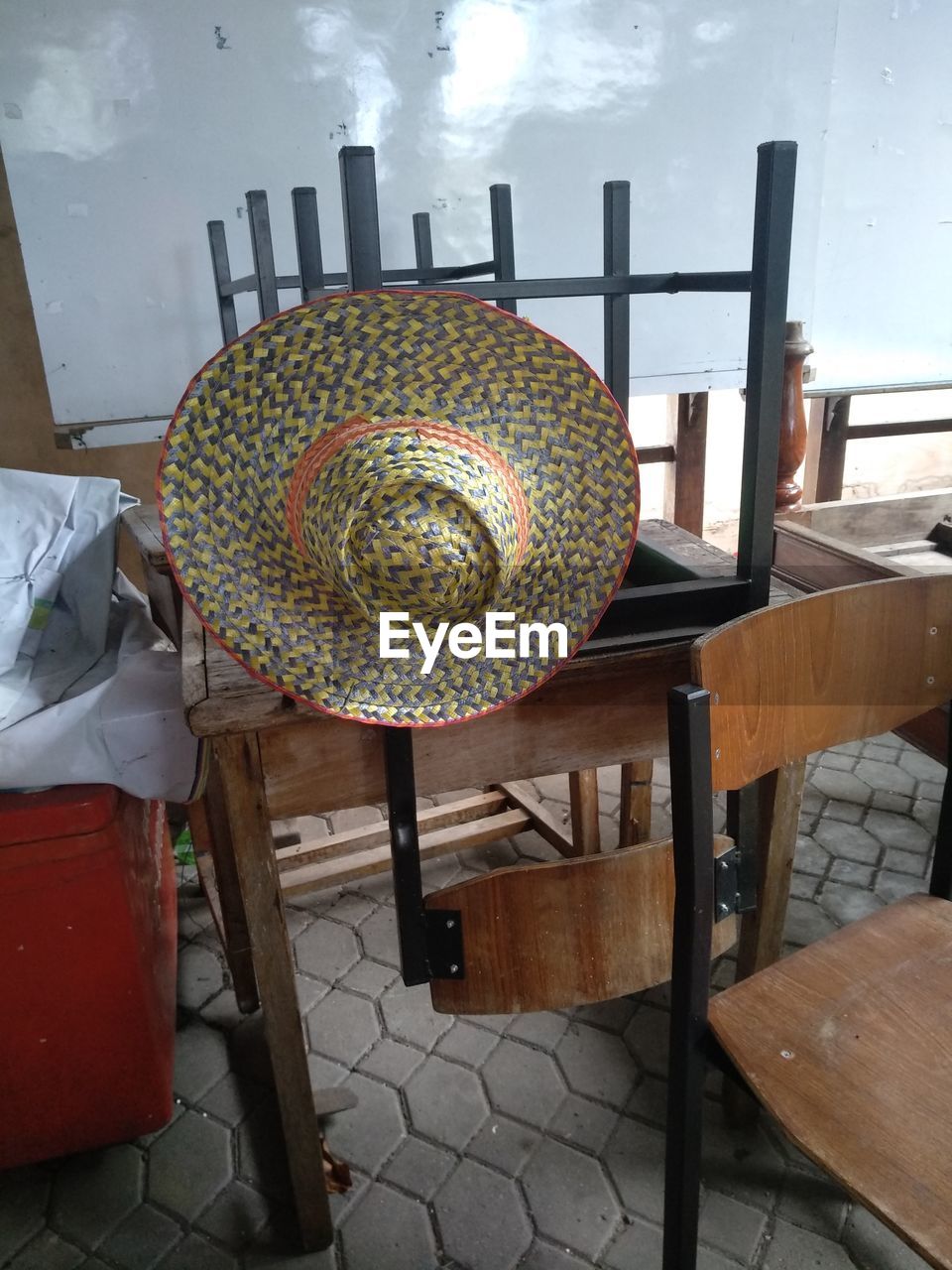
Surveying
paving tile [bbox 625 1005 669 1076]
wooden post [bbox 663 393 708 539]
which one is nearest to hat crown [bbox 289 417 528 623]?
paving tile [bbox 625 1005 669 1076]

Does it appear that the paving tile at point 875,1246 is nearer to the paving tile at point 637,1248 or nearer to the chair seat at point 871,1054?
the paving tile at point 637,1248

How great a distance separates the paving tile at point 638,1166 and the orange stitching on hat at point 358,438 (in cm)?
105

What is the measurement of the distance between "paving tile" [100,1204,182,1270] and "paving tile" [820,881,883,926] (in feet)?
4.54

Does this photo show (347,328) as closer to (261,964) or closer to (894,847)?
(261,964)

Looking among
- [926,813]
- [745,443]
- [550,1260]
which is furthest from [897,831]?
[745,443]

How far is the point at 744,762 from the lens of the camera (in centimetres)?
91

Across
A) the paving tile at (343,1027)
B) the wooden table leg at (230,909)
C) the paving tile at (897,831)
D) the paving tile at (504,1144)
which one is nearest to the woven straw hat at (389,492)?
the wooden table leg at (230,909)

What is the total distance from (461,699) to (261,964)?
18.3 inches

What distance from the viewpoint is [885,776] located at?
240cm

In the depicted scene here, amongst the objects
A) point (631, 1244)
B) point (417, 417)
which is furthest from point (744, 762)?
point (631, 1244)

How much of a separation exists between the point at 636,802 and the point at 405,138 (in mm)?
1545

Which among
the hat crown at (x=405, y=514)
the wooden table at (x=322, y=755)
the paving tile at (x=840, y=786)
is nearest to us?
the hat crown at (x=405, y=514)

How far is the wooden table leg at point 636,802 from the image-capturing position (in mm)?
1802

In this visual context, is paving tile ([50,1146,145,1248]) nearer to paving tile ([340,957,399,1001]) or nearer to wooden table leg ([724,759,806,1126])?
paving tile ([340,957,399,1001])
